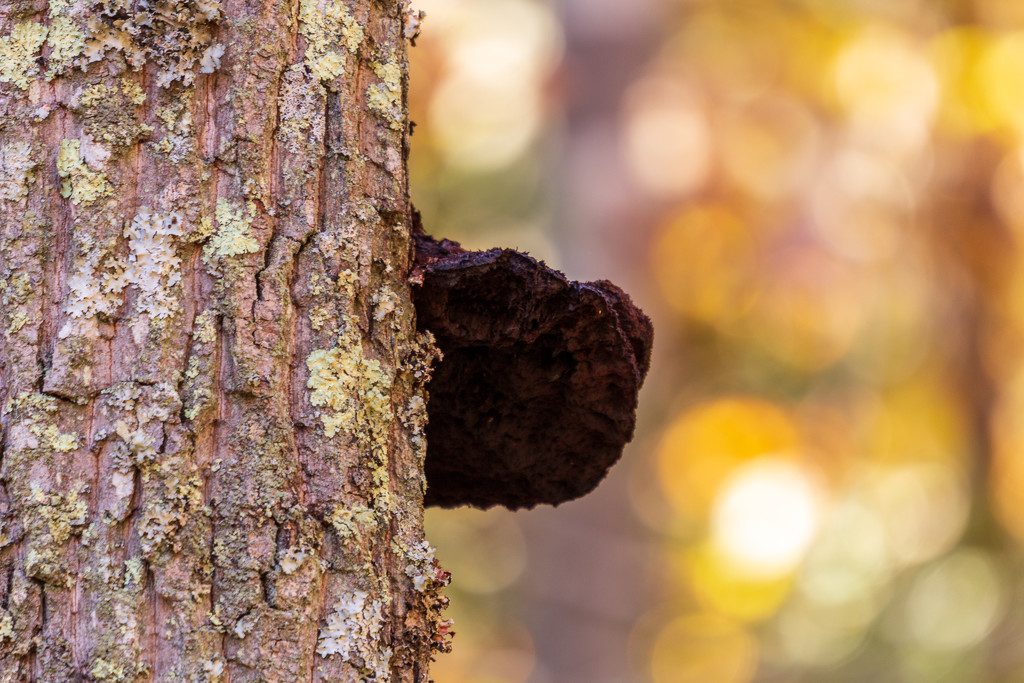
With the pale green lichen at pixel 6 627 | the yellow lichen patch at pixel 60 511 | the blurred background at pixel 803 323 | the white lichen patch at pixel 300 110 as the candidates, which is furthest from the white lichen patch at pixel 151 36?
the blurred background at pixel 803 323

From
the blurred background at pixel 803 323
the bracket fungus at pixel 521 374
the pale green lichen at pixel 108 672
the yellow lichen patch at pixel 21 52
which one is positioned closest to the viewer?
the pale green lichen at pixel 108 672

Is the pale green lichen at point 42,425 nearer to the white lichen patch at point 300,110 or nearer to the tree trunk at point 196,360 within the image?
the tree trunk at point 196,360

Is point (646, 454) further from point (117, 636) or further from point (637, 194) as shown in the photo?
point (117, 636)

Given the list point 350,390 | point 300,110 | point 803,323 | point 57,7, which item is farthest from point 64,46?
point 803,323

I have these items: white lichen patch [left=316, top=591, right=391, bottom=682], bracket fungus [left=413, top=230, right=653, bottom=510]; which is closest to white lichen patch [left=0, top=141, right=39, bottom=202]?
bracket fungus [left=413, top=230, right=653, bottom=510]

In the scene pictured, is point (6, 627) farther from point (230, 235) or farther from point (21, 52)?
point (21, 52)

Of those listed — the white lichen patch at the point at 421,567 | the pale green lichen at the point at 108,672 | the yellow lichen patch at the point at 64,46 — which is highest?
the yellow lichen patch at the point at 64,46

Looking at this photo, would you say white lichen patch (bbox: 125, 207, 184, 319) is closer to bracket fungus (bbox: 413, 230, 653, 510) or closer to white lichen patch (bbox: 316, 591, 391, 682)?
bracket fungus (bbox: 413, 230, 653, 510)
